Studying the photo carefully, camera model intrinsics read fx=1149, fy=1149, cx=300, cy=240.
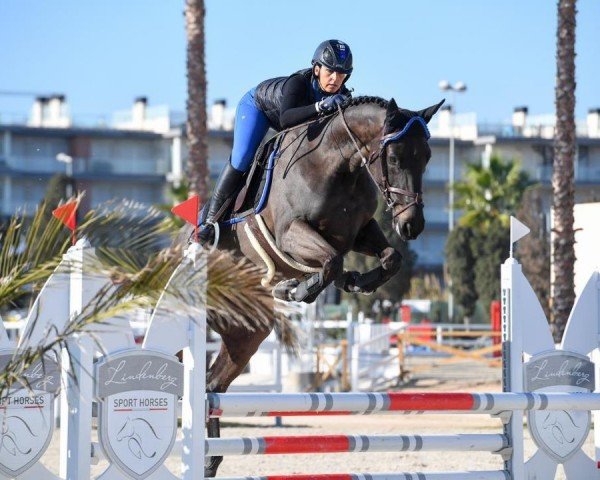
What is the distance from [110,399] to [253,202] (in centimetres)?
233

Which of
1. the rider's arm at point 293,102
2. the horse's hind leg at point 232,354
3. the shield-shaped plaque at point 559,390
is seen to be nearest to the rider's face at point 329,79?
the rider's arm at point 293,102

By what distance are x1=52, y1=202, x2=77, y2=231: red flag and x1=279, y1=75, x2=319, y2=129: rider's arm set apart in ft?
6.99

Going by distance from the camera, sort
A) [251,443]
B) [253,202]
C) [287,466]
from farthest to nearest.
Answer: [287,466] → [253,202] → [251,443]

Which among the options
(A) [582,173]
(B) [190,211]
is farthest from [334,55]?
(A) [582,173]

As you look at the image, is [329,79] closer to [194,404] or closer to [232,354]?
[232,354]

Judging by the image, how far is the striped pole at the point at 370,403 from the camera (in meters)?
5.68

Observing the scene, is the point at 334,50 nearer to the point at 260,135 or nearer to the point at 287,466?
the point at 260,135

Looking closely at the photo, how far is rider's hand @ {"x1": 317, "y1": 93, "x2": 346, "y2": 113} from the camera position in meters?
6.86

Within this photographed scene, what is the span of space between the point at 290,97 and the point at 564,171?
31.2 ft

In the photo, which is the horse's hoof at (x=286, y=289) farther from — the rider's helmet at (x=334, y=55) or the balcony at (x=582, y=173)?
the balcony at (x=582, y=173)

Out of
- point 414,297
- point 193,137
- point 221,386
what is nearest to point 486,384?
point 193,137

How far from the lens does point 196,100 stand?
1645cm

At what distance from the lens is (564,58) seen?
1574 centimetres

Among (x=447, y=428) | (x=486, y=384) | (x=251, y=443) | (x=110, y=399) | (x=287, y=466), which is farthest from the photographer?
(x=486, y=384)
